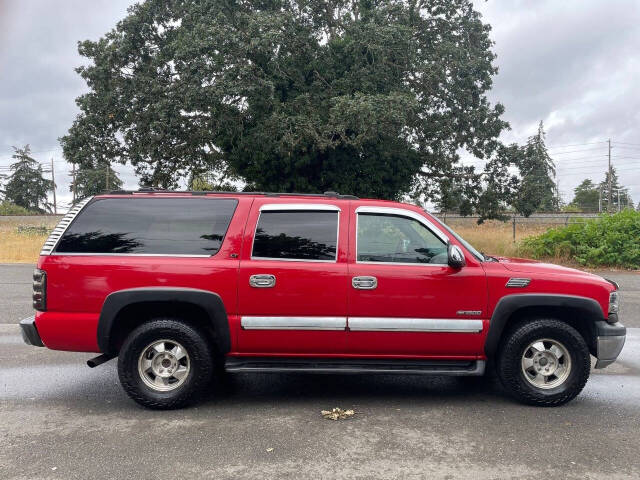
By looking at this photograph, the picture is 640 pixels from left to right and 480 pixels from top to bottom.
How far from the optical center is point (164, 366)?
4543 mm

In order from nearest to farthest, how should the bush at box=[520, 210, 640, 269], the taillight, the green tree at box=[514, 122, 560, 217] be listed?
the taillight, the bush at box=[520, 210, 640, 269], the green tree at box=[514, 122, 560, 217]

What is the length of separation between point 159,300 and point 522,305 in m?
3.13

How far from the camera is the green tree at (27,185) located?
291 feet

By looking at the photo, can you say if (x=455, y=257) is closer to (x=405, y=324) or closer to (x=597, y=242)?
(x=405, y=324)

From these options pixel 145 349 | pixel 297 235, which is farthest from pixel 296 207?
pixel 145 349

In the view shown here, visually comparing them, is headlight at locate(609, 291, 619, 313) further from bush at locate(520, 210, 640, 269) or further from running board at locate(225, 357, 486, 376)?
bush at locate(520, 210, 640, 269)

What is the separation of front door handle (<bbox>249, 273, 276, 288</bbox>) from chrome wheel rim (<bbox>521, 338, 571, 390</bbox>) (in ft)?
7.58

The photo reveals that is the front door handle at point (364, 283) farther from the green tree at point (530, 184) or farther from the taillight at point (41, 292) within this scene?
the green tree at point (530, 184)

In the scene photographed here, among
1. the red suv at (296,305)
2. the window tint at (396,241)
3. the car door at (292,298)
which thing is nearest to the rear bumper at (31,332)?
the red suv at (296,305)

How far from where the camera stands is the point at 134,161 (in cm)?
2219

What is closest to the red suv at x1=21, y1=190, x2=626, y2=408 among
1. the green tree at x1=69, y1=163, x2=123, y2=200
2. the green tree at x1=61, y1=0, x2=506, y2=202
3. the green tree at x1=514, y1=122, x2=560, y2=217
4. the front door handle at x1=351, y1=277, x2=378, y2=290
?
the front door handle at x1=351, y1=277, x2=378, y2=290

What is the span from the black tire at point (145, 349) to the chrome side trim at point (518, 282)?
8.84 feet

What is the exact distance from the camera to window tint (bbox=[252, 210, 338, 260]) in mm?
4582

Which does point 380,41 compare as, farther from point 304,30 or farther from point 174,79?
point 174,79
